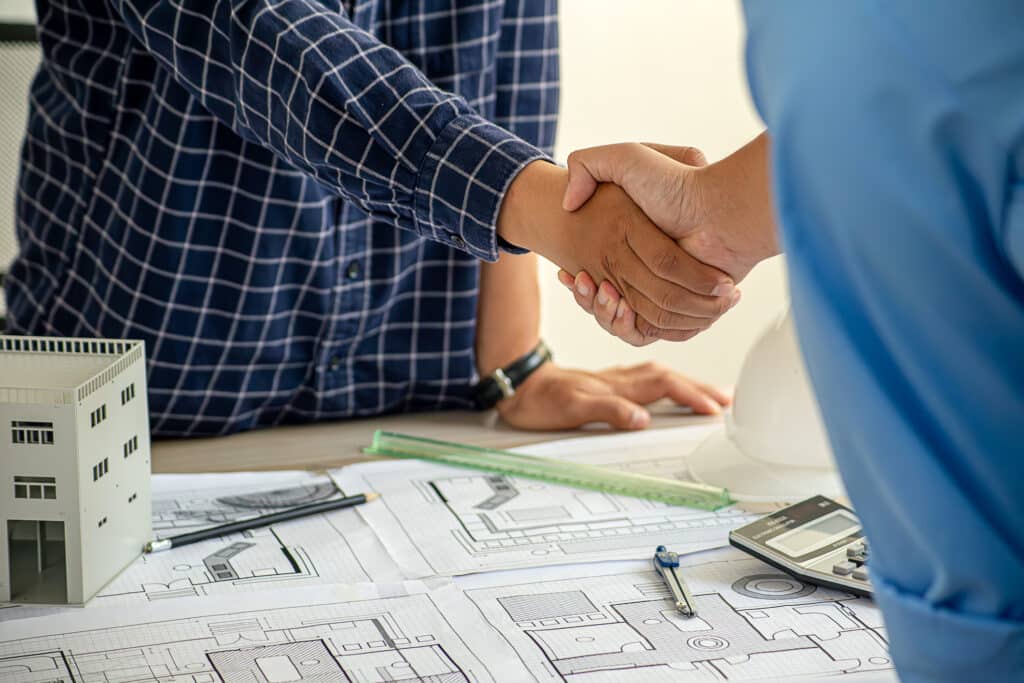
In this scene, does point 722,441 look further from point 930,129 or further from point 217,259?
point 930,129

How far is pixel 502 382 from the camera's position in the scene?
1.24m

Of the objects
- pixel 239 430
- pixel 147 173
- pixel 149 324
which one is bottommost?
pixel 239 430

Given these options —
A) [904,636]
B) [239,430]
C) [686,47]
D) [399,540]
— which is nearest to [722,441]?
[399,540]

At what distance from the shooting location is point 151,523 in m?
0.88

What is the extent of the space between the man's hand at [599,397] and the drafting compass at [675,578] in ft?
1.00

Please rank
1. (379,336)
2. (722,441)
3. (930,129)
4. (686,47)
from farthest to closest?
(686,47), (379,336), (722,441), (930,129)

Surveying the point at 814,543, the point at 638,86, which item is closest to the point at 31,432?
the point at 814,543

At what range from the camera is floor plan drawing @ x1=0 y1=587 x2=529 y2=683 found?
2.31ft

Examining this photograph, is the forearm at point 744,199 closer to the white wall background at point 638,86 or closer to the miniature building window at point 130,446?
the miniature building window at point 130,446

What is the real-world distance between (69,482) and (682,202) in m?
0.52

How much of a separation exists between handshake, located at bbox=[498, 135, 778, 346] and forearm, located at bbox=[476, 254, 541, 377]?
256 millimetres

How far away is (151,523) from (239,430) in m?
0.32

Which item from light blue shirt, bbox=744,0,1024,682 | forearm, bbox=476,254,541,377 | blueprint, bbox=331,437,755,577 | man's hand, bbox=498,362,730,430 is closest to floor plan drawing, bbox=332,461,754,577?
blueprint, bbox=331,437,755,577

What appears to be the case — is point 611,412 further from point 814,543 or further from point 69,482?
point 69,482
